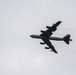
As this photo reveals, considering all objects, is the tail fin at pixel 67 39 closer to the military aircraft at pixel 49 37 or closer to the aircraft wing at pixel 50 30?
the military aircraft at pixel 49 37

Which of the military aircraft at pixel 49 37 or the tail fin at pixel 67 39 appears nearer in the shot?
the military aircraft at pixel 49 37

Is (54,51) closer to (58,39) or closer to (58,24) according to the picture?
(58,39)

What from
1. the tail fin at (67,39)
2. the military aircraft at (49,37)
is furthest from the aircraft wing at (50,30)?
the tail fin at (67,39)

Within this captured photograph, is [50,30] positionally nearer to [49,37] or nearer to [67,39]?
[49,37]

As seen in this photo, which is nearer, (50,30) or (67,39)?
(50,30)

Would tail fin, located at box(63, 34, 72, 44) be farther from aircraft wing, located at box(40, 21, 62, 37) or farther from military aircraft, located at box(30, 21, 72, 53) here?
aircraft wing, located at box(40, 21, 62, 37)

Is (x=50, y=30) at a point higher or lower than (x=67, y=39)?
higher

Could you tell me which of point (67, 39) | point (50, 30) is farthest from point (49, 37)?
point (67, 39)

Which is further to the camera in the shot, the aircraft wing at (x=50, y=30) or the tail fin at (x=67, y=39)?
the tail fin at (x=67, y=39)

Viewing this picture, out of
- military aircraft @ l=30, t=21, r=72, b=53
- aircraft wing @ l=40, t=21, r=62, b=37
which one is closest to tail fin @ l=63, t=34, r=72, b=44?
military aircraft @ l=30, t=21, r=72, b=53

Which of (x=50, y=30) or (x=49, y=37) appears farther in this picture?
(x=49, y=37)

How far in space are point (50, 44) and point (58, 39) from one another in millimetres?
5203

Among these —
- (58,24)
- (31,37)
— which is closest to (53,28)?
(58,24)

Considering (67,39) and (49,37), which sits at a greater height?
(49,37)
